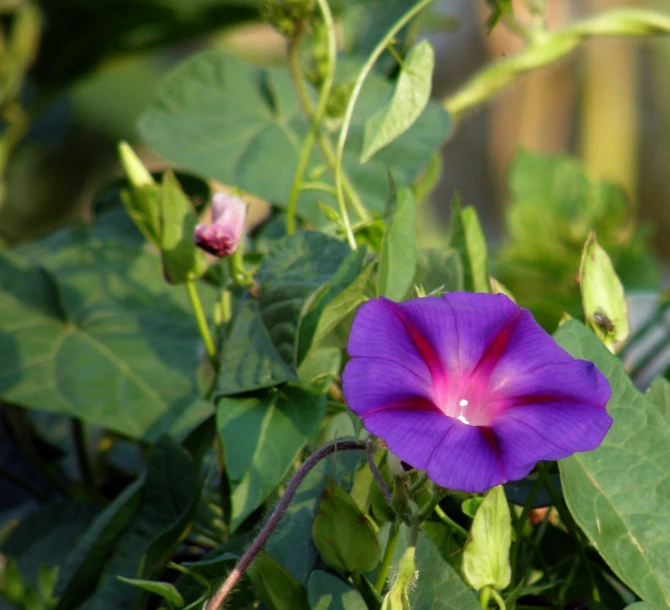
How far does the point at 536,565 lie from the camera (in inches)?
14.8

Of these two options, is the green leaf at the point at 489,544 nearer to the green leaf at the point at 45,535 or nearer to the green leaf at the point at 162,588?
the green leaf at the point at 162,588

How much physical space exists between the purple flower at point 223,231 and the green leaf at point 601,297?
0.14 meters

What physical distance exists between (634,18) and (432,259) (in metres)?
0.25

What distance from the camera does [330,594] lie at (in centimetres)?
28

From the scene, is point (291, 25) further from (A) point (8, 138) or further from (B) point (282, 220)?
(A) point (8, 138)

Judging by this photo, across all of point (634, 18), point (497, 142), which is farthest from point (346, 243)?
point (497, 142)

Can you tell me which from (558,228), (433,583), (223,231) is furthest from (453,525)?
(558,228)

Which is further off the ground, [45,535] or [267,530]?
[267,530]

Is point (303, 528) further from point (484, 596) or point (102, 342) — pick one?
point (102, 342)

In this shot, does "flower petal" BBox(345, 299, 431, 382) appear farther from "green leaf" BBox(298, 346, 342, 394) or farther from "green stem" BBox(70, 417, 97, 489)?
"green stem" BBox(70, 417, 97, 489)

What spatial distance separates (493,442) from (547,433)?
17 mm

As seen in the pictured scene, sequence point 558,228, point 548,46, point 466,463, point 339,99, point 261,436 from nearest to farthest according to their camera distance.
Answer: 1. point 466,463
2. point 261,436
3. point 339,99
4. point 548,46
5. point 558,228

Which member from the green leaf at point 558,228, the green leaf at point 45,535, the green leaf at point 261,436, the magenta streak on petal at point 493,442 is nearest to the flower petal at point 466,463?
the magenta streak on petal at point 493,442

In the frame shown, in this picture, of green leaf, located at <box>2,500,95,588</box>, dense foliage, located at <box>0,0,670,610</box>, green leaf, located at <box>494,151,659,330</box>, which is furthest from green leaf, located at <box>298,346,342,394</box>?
green leaf, located at <box>494,151,659,330</box>
